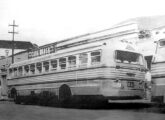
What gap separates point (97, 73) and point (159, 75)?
8.67 feet

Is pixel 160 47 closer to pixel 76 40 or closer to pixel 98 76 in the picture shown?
pixel 98 76

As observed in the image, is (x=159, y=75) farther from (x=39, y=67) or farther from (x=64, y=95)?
(x=39, y=67)

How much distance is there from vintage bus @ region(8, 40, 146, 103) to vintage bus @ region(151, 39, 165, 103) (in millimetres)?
1798

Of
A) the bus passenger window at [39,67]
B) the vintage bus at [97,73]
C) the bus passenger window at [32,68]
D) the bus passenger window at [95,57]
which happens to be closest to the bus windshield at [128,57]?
the vintage bus at [97,73]

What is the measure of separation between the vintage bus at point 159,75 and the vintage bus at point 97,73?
1798 millimetres

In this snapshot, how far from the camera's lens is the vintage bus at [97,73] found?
11594 millimetres

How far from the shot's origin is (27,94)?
666 inches

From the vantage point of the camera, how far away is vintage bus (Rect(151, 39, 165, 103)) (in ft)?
32.1

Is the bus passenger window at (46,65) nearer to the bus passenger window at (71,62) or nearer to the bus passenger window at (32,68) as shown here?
the bus passenger window at (32,68)

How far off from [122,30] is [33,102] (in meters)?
10.1

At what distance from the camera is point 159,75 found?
995 cm

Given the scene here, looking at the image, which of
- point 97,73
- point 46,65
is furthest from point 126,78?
point 46,65

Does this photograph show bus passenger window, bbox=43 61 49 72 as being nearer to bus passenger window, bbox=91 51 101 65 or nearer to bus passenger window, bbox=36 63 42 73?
bus passenger window, bbox=36 63 42 73

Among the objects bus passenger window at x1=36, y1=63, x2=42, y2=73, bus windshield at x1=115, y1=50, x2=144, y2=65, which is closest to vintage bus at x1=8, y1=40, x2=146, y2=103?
bus windshield at x1=115, y1=50, x2=144, y2=65
